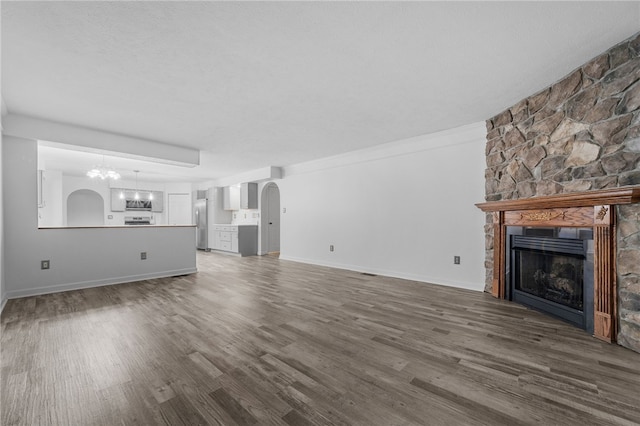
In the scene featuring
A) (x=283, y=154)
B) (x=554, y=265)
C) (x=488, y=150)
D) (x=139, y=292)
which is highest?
(x=283, y=154)

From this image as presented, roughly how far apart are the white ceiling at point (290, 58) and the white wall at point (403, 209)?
692 millimetres

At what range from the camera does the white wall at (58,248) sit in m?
3.49

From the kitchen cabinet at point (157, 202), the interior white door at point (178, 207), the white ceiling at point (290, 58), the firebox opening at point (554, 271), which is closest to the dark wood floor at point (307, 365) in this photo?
the firebox opening at point (554, 271)

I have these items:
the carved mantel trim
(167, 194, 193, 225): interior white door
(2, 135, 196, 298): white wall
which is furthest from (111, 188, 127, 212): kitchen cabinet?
the carved mantel trim

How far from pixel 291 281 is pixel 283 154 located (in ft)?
8.68

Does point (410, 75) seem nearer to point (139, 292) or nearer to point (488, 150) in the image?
point (488, 150)

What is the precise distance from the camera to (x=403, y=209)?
182 inches

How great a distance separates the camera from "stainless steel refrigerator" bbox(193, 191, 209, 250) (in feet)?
29.1

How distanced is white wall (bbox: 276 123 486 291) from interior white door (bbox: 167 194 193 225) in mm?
5759

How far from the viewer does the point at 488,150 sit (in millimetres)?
3676

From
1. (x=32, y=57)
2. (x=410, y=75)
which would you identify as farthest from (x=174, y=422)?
(x=410, y=75)

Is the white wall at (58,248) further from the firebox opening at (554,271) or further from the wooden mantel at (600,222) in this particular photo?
the wooden mantel at (600,222)

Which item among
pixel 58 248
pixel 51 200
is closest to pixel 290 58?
pixel 58 248

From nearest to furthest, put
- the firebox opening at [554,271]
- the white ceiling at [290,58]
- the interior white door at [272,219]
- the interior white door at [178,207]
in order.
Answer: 1. the white ceiling at [290,58]
2. the firebox opening at [554,271]
3. the interior white door at [272,219]
4. the interior white door at [178,207]
